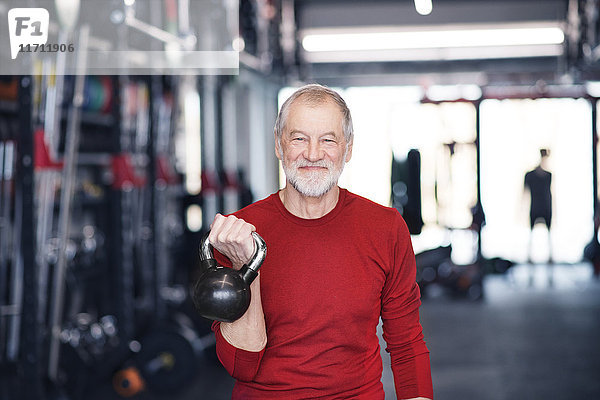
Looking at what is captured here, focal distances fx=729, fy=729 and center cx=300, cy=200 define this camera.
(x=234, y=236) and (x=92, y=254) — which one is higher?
(x=234, y=236)

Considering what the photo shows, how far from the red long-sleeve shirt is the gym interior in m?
1.56

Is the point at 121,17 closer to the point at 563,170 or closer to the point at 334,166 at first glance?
the point at 334,166

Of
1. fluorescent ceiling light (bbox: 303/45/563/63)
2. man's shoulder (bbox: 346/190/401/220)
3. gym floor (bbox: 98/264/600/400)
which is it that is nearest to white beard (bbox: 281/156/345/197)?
man's shoulder (bbox: 346/190/401/220)

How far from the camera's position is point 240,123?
9.55 meters

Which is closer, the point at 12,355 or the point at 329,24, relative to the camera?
the point at 12,355

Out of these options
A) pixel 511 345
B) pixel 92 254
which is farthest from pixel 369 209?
pixel 511 345

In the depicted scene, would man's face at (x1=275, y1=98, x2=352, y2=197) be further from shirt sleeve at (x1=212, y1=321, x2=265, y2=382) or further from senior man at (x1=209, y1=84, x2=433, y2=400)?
shirt sleeve at (x1=212, y1=321, x2=265, y2=382)

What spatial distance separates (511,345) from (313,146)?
4168 millimetres

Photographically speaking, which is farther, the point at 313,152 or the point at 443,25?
the point at 443,25

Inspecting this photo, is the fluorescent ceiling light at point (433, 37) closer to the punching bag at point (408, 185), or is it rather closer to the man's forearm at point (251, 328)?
the punching bag at point (408, 185)

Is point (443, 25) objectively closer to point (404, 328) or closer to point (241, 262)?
point (404, 328)

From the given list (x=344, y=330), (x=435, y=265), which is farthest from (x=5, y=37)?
(x=435, y=265)

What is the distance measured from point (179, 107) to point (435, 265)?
13.3 ft

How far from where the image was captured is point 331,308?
1556 millimetres
